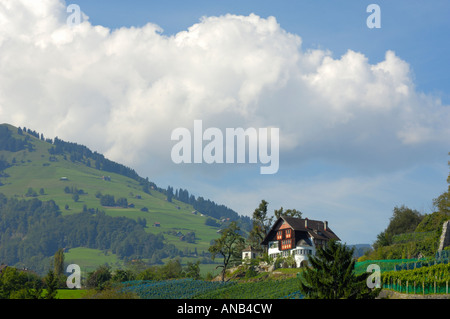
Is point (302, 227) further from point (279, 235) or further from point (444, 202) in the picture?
point (444, 202)

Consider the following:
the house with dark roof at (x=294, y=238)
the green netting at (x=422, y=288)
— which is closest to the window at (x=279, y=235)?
the house with dark roof at (x=294, y=238)

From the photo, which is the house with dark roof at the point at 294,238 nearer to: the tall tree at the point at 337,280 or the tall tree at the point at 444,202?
the tall tree at the point at 444,202

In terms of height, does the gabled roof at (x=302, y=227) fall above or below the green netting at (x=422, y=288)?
above

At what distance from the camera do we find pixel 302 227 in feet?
397

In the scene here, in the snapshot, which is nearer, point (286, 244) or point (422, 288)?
point (422, 288)

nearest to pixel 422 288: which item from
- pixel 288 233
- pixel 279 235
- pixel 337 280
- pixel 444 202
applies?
pixel 337 280

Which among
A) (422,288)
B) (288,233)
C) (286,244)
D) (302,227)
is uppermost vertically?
(302,227)

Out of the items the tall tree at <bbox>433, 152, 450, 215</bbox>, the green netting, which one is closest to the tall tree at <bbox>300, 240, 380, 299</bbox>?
the green netting

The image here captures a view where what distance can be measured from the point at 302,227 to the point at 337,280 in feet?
229

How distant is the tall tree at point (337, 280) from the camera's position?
50.9 meters

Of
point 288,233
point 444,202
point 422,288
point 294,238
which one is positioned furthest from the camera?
point 288,233

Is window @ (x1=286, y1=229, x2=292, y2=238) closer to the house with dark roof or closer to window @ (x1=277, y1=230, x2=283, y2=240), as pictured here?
the house with dark roof
